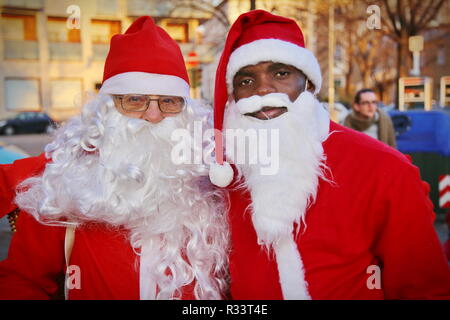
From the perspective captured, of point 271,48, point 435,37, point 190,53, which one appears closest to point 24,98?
point 190,53

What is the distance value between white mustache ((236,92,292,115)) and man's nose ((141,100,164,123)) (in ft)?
1.29

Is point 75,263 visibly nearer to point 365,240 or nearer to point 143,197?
point 143,197

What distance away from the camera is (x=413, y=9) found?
429cm

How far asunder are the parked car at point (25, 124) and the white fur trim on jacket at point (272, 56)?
15.5 metres

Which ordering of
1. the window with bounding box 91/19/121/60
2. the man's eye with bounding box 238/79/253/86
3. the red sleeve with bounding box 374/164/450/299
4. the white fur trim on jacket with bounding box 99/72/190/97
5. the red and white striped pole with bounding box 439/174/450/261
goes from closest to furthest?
the red sleeve with bounding box 374/164/450/299, the man's eye with bounding box 238/79/253/86, the white fur trim on jacket with bounding box 99/72/190/97, the window with bounding box 91/19/121/60, the red and white striped pole with bounding box 439/174/450/261

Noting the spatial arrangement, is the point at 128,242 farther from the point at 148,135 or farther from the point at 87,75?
the point at 87,75

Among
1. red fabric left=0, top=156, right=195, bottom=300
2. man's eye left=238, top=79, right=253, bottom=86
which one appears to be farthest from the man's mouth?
red fabric left=0, top=156, right=195, bottom=300

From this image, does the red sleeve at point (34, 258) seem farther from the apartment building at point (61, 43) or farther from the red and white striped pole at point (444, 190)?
the red and white striped pole at point (444, 190)

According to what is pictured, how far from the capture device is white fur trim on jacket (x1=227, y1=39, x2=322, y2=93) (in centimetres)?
153

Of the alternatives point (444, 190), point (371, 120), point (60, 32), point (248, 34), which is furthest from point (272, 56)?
point (444, 190)

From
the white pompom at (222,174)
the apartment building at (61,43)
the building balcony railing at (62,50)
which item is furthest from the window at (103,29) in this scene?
the white pompom at (222,174)

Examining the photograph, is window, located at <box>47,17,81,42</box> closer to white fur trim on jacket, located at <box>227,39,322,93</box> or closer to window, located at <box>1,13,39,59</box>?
window, located at <box>1,13,39,59</box>

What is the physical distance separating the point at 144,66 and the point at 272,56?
58 centimetres

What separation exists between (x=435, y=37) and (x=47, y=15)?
5434 mm
